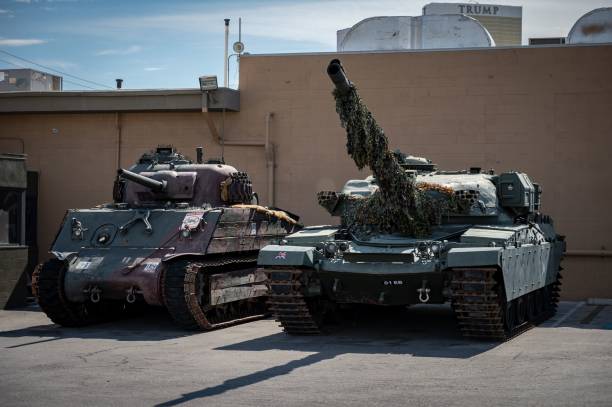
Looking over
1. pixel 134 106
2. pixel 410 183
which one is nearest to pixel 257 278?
pixel 410 183

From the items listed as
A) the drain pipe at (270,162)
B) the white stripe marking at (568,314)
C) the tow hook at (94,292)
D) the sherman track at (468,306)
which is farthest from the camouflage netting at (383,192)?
the drain pipe at (270,162)

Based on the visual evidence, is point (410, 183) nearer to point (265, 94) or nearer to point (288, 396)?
point (288, 396)

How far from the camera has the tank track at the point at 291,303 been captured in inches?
530

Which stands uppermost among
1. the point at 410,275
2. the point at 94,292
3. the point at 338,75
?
the point at 338,75

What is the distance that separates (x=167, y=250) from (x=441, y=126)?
25.1ft

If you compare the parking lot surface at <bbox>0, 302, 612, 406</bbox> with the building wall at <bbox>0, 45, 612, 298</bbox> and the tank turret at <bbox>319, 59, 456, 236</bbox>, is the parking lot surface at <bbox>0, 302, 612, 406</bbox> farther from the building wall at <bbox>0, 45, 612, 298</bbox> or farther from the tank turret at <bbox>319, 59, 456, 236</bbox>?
the building wall at <bbox>0, 45, 612, 298</bbox>

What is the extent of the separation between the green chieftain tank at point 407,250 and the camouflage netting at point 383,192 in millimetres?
15

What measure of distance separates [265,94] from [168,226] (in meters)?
6.68

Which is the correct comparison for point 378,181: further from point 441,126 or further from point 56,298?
point 441,126

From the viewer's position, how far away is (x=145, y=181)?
16.5 meters

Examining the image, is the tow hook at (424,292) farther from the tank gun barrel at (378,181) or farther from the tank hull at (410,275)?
the tank gun barrel at (378,181)

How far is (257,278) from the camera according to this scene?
1705 cm

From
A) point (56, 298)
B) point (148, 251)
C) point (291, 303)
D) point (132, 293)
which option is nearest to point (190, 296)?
point (132, 293)

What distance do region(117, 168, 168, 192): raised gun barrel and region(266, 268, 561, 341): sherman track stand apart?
146 inches
